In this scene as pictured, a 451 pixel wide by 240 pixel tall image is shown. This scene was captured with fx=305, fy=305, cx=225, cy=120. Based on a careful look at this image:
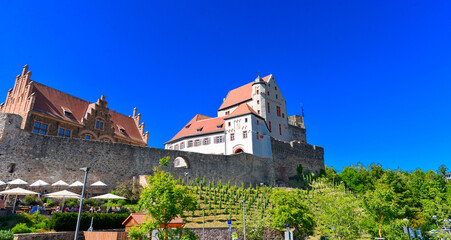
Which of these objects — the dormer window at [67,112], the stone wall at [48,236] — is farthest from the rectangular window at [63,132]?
the stone wall at [48,236]

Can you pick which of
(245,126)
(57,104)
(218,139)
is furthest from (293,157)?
(57,104)

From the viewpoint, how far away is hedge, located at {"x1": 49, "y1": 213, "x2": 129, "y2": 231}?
1845 centimetres

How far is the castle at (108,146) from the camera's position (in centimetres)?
2827

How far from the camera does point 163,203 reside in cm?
1527

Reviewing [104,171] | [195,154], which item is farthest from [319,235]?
[104,171]

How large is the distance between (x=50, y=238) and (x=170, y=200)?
311 inches

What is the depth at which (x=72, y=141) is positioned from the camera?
3073 cm

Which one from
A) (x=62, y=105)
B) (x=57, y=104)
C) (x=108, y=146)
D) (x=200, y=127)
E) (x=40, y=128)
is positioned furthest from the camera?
(x=200, y=127)

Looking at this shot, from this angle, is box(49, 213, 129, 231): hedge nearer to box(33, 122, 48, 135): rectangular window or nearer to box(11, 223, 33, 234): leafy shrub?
box(11, 223, 33, 234): leafy shrub

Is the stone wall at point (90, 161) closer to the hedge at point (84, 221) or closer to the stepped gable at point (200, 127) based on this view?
the stepped gable at point (200, 127)

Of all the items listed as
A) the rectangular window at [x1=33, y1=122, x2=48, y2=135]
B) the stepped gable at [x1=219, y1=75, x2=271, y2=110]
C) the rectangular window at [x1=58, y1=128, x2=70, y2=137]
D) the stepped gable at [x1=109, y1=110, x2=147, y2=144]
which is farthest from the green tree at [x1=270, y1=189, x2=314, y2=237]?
the stepped gable at [x1=219, y1=75, x2=271, y2=110]

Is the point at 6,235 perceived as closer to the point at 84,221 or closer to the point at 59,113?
the point at 84,221

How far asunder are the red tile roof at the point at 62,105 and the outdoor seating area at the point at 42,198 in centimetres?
1156

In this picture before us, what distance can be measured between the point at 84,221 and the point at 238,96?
43876 mm
